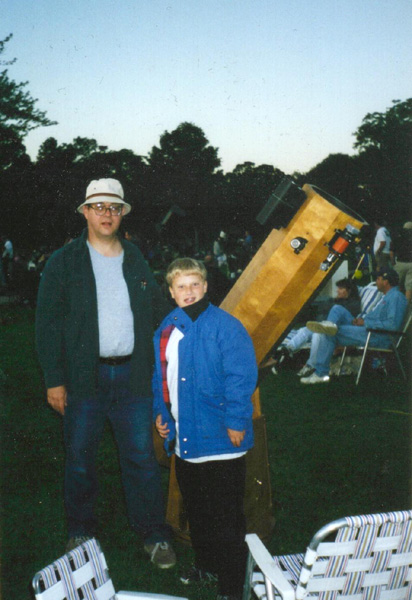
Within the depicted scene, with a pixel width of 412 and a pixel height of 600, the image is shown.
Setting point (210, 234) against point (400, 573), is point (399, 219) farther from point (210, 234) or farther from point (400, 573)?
point (400, 573)

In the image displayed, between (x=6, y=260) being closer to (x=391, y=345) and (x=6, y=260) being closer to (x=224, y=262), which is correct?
(x=224, y=262)

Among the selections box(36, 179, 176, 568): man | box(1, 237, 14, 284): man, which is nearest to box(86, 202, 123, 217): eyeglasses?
box(36, 179, 176, 568): man

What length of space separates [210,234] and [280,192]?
160 feet

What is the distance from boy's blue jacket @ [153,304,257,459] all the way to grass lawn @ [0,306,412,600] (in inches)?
36.3

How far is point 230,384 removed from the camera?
9.23ft

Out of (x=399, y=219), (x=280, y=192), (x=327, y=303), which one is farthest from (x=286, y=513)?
(x=399, y=219)

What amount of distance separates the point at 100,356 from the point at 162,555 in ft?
3.96

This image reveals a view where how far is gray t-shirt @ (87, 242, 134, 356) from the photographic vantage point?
3254 mm

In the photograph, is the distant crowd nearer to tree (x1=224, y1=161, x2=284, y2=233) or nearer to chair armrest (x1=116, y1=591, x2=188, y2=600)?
chair armrest (x1=116, y1=591, x2=188, y2=600)

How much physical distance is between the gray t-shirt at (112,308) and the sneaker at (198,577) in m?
1.26

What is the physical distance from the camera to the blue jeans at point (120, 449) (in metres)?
3.28

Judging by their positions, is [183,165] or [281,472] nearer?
[281,472]

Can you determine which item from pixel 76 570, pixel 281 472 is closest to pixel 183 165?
pixel 281 472

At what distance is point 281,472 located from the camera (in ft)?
15.6
